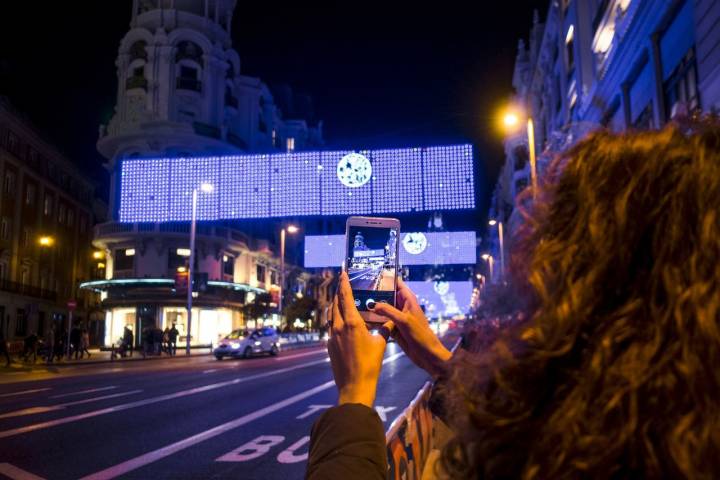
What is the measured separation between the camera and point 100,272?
63844mm

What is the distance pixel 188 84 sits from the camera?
5009 centimetres

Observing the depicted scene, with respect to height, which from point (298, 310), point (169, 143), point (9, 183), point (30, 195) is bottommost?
point (298, 310)

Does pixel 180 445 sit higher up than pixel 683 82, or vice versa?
pixel 683 82

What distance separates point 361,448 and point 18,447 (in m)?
8.25

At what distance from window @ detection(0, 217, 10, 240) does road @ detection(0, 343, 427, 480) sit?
33015 millimetres

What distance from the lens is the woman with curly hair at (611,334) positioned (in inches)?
35.6

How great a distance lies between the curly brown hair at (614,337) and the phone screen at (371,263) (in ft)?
4.11

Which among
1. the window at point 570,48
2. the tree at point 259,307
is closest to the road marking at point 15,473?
the window at point 570,48

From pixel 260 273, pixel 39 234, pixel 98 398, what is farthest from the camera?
pixel 260 273

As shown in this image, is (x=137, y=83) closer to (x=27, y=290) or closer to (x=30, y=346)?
(x=27, y=290)

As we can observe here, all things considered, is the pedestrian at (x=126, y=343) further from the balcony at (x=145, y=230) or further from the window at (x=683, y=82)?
the window at (x=683, y=82)

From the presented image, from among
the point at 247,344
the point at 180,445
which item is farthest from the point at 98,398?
the point at 247,344

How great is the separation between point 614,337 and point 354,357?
25.5 inches

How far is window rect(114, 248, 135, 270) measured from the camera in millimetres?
47875
